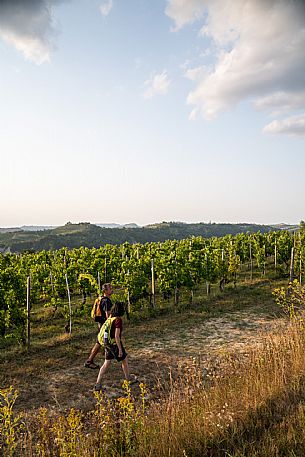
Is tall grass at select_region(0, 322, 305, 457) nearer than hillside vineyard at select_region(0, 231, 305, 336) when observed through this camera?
Yes

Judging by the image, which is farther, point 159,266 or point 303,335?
point 159,266

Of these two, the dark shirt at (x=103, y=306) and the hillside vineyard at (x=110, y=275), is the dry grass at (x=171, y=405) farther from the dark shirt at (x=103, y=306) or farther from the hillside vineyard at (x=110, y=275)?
the hillside vineyard at (x=110, y=275)

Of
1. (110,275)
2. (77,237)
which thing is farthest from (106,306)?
(77,237)

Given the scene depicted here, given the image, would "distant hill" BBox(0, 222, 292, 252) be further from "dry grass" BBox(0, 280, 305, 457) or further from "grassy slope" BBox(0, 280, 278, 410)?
"dry grass" BBox(0, 280, 305, 457)

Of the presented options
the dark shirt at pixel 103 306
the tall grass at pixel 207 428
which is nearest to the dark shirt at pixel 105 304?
the dark shirt at pixel 103 306

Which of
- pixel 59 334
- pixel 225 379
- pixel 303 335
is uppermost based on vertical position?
pixel 303 335

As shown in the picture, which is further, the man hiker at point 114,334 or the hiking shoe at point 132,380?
the hiking shoe at point 132,380

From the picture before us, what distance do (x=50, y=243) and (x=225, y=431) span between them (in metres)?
69.8

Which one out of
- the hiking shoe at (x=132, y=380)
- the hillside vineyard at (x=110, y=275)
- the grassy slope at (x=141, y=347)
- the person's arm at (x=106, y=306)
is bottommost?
the grassy slope at (x=141, y=347)

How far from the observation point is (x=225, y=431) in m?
3.05

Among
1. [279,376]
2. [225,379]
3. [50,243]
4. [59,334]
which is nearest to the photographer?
[279,376]

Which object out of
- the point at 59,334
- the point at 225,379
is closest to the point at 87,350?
the point at 59,334

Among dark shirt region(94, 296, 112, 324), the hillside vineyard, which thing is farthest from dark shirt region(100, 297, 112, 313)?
the hillside vineyard

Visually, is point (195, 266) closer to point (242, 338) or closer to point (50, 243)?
point (242, 338)
